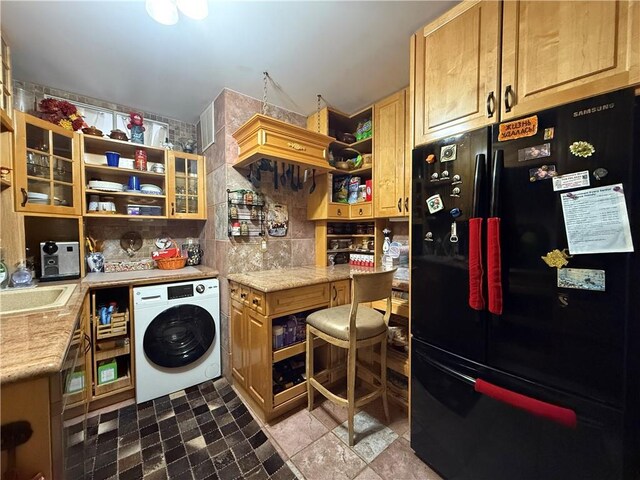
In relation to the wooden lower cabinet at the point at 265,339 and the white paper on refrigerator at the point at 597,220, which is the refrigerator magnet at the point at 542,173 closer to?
the white paper on refrigerator at the point at 597,220

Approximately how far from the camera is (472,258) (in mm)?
1075

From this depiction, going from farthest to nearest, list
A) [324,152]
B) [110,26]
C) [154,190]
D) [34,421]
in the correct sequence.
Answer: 1. [154,190]
2. [324,152]
3. [110,26]
4. [34,421]

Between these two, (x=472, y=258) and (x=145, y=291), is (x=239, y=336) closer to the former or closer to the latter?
(x=145, y=291)

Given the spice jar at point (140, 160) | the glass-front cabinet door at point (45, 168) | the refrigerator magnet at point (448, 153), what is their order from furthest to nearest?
the spice jar at point (140, 160)
the glass-front cabinet door at point (45, 168)
the refrigerator magnet at point (448, 153)

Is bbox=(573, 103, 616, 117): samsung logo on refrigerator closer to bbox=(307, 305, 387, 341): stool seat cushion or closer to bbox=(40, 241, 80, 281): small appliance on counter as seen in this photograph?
bbox=(307, 305, 387, 341): stool seat cushion

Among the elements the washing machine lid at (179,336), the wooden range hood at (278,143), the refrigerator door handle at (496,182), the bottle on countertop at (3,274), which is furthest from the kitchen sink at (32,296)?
the refrigerator door handle at (496,182)

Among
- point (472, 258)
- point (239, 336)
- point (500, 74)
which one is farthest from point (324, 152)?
point (239, 336)

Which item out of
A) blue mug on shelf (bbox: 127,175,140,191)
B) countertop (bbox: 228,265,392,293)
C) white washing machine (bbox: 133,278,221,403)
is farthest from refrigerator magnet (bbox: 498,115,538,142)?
blue mug on shelf (bbox: 127,175,140,191)

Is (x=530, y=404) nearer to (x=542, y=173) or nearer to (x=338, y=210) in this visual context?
(x=542, y=173)

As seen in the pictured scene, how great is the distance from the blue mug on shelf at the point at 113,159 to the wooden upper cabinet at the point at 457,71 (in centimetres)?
245

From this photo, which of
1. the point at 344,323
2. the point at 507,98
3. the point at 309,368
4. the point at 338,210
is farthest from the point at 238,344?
the point at 507,98

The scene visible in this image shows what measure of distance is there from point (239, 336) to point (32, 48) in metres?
2.43

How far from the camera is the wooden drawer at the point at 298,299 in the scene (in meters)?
1.69

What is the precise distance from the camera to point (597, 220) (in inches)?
33.0
